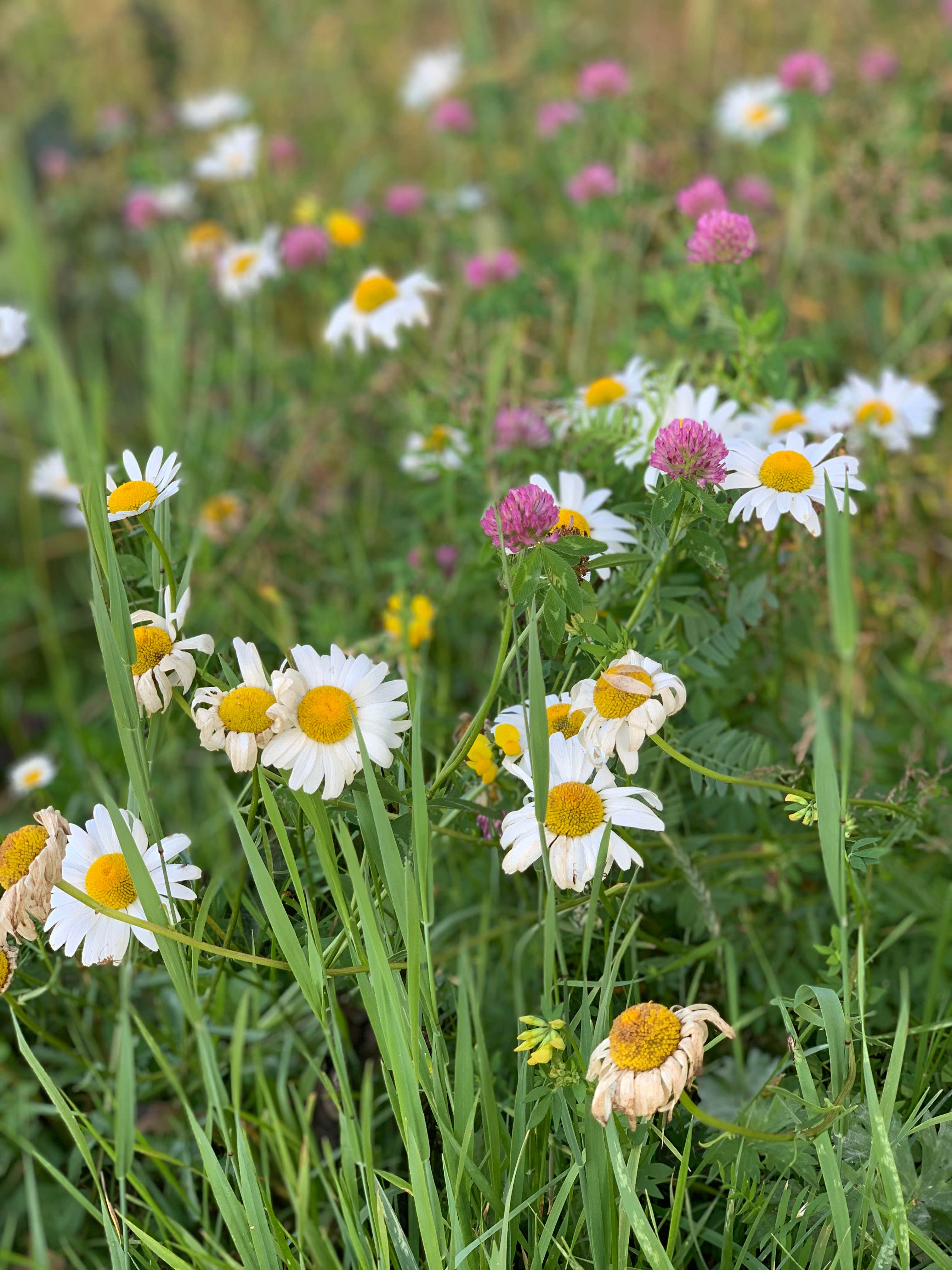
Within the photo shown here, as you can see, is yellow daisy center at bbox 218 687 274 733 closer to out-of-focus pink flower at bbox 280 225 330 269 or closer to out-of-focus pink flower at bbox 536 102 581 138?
out-of-focus pink flower at bbox 280 225 330 269

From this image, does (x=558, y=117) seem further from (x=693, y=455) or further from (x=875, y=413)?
(x=693, y=455)

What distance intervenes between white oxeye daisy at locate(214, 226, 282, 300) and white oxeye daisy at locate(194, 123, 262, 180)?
0.19 meters

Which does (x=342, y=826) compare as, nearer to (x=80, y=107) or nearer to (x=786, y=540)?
(x=786, y=540)

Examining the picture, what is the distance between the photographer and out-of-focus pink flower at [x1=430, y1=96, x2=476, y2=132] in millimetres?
2350

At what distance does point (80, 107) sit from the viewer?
3.31 meters

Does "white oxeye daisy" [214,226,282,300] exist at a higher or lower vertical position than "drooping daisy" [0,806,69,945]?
higher

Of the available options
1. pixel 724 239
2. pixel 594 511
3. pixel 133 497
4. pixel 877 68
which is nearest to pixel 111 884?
pixel 133 497

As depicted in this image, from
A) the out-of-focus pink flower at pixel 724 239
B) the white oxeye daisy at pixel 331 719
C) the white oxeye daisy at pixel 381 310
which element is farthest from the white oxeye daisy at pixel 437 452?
the white oxeye daisy at pixel 331 719

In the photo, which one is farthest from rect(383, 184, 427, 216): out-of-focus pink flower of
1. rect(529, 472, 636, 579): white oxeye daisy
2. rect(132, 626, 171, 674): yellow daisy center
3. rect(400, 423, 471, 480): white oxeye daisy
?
rect(132, 626, 171, 674): yellow daisy center

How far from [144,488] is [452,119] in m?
1.76

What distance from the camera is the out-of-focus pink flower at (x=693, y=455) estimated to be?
2.72 ft

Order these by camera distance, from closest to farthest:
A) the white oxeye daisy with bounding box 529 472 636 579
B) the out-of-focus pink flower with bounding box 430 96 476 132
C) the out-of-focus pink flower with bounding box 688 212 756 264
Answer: the white oxeye daisy with bounding box 529 472 636 579, the out-of-focus pink flower with bounding box 688 212 756 264, the out-of-focus pink flower with bounding box 430 96 476 132

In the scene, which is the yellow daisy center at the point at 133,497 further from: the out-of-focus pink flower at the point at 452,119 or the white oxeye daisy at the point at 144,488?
the out-of-focus pink flower at the point at 452,119

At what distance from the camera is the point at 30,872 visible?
2.73 feet
